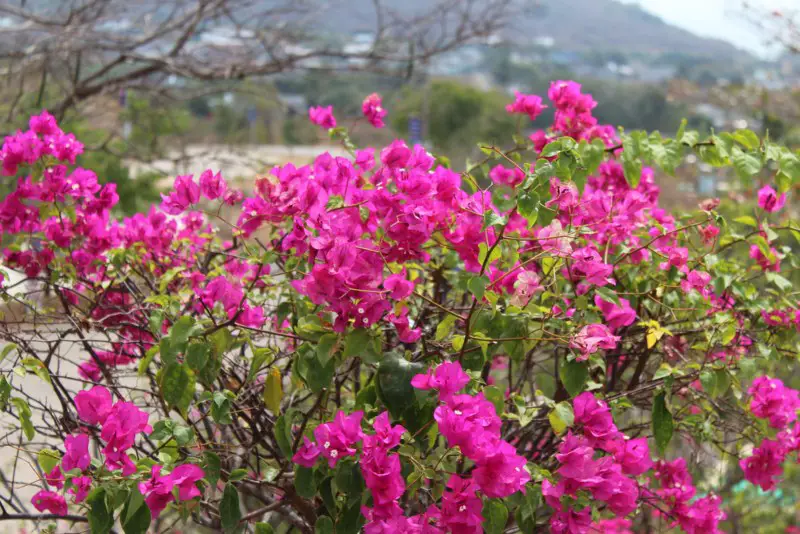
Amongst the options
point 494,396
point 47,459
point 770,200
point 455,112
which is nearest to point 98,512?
point 47,459

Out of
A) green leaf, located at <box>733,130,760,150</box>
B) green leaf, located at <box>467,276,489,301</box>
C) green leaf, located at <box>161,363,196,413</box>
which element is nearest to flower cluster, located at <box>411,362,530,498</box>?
green leaf, located at <box>467,276,489,301</box>

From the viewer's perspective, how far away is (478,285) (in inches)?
39.8

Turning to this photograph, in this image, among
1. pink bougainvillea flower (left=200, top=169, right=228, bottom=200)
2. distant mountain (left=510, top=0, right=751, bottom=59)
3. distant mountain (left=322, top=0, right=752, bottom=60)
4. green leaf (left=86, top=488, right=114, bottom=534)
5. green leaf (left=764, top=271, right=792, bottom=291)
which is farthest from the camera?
distant mountain (left=510, top=0, right=751, bottom=59)

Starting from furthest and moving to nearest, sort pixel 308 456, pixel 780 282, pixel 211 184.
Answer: pixel 780 282, pixel 211 184, pixel 308 456

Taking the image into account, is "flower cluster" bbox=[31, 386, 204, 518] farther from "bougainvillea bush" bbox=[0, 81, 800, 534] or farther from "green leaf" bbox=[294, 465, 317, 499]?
"green leaf" bbox=[294, 465, 317, 499]

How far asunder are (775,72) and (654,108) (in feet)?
166

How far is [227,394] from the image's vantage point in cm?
105

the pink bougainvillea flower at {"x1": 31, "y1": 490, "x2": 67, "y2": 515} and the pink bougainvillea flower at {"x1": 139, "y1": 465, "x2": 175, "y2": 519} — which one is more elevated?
the pink bougainvillea flower at {"x1": 139, "y1": 465, "x2": 175, "y2": 519}

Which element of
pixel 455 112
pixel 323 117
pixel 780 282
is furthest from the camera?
pixel 455 112

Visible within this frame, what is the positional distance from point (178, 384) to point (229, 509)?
0.17 m

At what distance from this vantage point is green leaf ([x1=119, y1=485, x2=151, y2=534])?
0.92 m

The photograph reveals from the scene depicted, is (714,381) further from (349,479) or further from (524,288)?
(349,479)

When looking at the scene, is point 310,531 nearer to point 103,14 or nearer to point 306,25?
point 103,14

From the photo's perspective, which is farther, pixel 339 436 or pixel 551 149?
pixel 551 149
